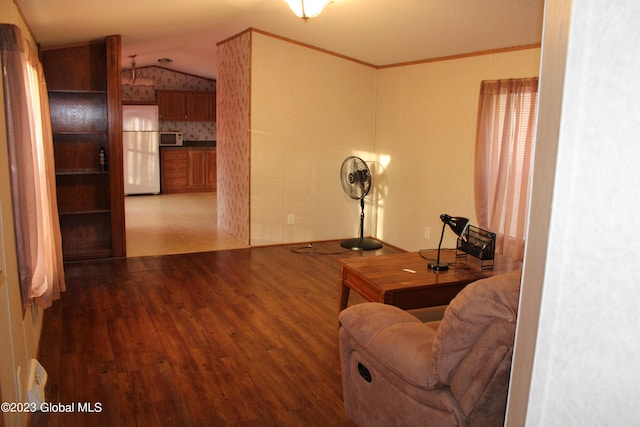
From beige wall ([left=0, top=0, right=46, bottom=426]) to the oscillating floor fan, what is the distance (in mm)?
3981

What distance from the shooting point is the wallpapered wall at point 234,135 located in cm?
600

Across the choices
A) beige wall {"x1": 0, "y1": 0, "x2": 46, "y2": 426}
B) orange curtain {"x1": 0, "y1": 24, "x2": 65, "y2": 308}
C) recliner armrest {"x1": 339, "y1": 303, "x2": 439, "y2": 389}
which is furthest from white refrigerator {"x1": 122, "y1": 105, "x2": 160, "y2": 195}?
recliner armrest {"x1": 339, "y1": 303, "x2": 439, "y2": 389}

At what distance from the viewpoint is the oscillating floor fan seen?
20.2ft

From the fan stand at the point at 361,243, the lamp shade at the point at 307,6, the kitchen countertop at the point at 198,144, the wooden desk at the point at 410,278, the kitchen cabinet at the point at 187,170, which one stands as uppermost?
the lamp shade at the point at 307,6

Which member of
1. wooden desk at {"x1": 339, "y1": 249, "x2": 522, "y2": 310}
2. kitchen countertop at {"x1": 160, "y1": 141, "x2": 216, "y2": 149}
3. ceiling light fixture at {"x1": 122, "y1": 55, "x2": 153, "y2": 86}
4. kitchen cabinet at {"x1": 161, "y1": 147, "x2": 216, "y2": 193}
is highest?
ceiling light fixture at {"x1": 122, "y1": 55, "x2": 153, "y2": 86}

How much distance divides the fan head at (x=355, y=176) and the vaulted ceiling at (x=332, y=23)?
A: 1233 mm

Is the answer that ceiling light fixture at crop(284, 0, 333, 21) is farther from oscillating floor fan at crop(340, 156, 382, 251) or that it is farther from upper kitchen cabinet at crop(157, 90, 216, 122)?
upper kitchen cabinet at crop(157, 90, 216, 122)

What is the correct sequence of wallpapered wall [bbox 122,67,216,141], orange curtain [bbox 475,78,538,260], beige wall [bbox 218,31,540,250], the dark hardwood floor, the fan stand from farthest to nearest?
wallpapered wall [bbox 122,67,216,141], the fan stand, beige wall [bbox 218,31,540,250], orange curtain [bbox 475,78,538,260], the dark hardwood floor

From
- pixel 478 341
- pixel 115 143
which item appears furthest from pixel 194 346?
pixel 115 143

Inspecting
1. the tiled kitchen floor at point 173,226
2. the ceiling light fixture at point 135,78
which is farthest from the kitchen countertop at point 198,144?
the ceiling light fixture at point 135,78

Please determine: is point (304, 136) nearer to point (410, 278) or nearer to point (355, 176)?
point (355, 176)

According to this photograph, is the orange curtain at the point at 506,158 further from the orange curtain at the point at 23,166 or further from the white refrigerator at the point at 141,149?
the white refrigerator at the point at 141,149

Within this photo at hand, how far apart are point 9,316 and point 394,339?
156cm

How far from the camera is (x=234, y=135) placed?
6.43 m
